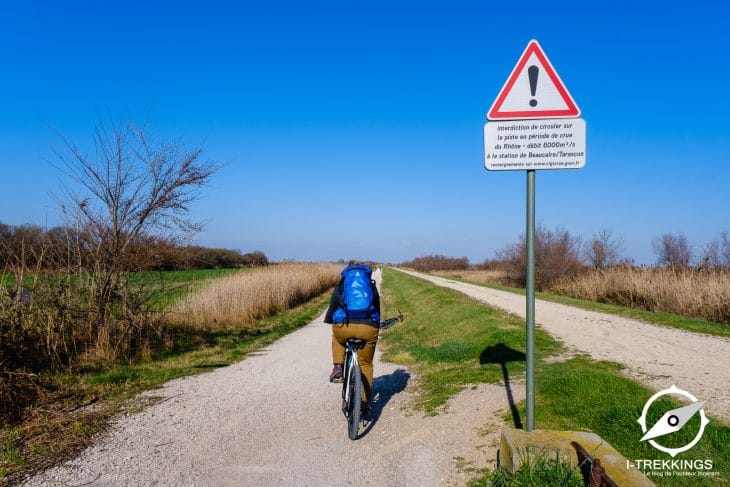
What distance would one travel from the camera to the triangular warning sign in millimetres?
3627

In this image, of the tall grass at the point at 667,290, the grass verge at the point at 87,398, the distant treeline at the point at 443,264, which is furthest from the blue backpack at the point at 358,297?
the distant treeline at the point at 443,264

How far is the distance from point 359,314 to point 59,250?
300 inches

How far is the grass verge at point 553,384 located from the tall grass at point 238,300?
6.09 m

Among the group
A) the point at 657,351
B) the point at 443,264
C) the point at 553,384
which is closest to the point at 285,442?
the point at 553,384

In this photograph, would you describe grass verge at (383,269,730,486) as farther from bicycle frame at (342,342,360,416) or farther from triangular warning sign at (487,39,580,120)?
triangular warning sign at (487,39,580,120)

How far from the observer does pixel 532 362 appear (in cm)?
366

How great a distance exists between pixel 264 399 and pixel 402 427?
8.05ft

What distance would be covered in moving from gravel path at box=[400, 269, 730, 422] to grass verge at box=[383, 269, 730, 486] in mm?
393

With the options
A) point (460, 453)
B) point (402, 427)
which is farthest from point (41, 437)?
point (460, 453)

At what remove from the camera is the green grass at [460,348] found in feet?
22.6

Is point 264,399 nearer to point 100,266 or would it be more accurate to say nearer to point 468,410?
point 468,410

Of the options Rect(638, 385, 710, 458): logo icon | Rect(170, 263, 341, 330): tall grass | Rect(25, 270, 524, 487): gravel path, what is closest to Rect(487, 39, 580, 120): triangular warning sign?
Rect(638, 385, 710, 458): logo icon

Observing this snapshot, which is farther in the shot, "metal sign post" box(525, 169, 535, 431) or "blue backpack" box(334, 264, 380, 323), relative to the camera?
"blue backpack" box(334, 264, 380, 323)

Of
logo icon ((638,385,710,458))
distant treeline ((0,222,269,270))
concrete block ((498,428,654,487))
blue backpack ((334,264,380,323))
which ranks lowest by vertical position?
logo icon ((638,385,710,458))
